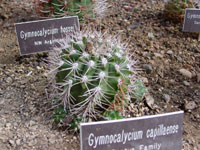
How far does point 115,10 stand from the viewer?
387 centimetres

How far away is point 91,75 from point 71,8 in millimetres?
1129

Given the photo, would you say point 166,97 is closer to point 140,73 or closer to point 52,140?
point 140,73

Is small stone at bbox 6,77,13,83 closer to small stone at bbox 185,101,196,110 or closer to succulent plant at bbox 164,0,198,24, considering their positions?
small stone at bbox 185,101,196,110

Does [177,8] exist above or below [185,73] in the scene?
above

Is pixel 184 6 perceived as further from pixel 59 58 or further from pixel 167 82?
pixel 59 58

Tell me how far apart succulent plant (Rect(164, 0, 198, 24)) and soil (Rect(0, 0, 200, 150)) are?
0.27ft

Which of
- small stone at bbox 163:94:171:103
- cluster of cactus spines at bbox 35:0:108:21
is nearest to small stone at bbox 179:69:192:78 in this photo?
small stone at bbox 163:94:171:103

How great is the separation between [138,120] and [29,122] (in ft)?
2.61

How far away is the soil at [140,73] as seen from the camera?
73.5 inches

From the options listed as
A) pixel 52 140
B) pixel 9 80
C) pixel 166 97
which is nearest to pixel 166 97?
pixel 166 97

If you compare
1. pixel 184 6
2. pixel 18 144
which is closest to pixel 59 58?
pixel 18 144

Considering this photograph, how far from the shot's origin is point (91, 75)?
1.70 m

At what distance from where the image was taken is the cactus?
66.9 inches

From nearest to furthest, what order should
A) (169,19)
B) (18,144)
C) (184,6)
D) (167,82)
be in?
(18,144) < (167,82) < (184,6) < (169,19)
